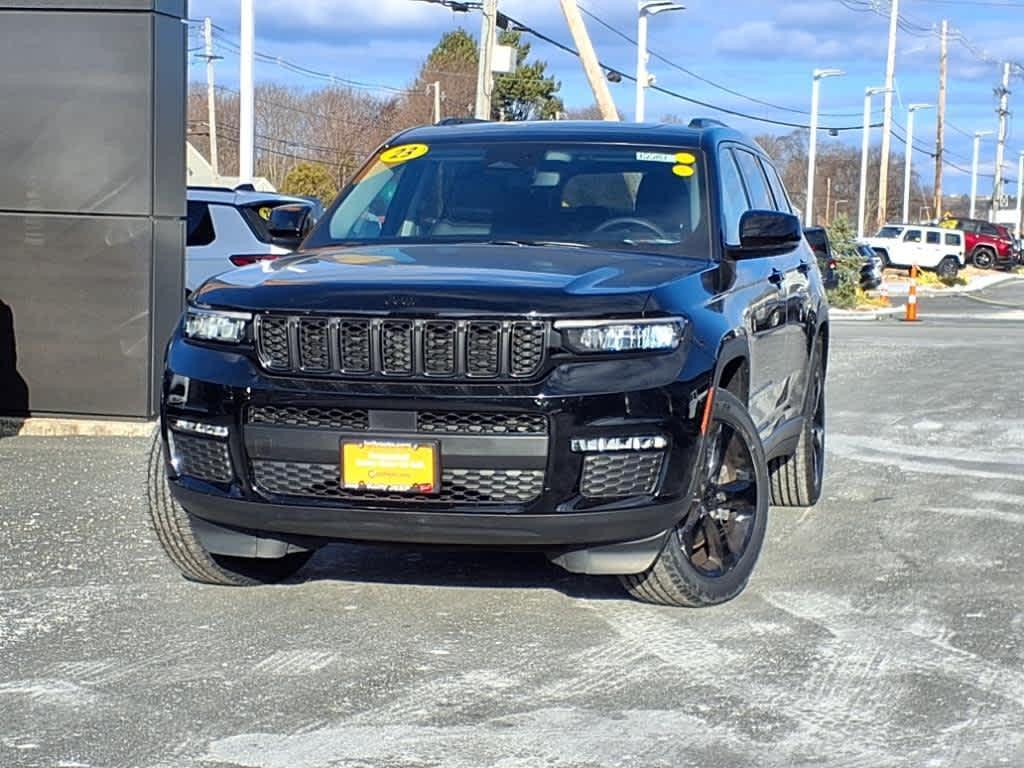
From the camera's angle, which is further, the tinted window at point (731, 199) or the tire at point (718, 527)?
the tinted window at point (731, 199)

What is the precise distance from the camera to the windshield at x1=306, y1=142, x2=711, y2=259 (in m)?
6.36

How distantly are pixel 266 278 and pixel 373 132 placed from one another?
6937 cm

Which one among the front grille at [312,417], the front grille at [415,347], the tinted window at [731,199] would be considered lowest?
the front grille at [312,417]

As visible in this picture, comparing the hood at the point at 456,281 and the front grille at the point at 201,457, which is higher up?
the hood at the point at 456,281

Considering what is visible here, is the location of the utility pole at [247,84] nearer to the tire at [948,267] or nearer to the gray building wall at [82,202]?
the gray building wall at [82,202]

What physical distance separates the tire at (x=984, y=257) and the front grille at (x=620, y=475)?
61271 millimetres

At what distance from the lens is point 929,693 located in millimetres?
4828

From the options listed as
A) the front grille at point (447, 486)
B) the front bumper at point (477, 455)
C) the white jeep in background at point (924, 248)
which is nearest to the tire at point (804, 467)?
the front bumper at point (477, 455)

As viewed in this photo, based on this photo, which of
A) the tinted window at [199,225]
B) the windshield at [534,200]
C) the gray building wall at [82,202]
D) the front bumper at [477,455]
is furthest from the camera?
the tinted window at [199,225]

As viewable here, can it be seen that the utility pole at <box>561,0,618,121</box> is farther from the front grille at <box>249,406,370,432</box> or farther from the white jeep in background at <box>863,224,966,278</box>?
the white jeep in background at <box>863,224,966,278</box>

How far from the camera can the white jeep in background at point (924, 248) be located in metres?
53.2

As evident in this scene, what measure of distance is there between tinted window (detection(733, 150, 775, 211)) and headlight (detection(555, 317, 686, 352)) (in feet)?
7.25

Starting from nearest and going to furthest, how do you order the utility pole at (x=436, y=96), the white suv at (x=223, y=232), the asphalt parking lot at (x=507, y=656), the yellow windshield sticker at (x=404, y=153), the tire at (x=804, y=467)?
the asphalt parking lot at (x=507, y=656) → the yellow windshield sticker at (x=404, y=153) → the tire at (x=804, y=467) → the white suv at (x=223, y=232) → the utility pole at (x=436, y=96)

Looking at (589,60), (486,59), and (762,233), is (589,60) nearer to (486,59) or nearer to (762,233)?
(486,59)
